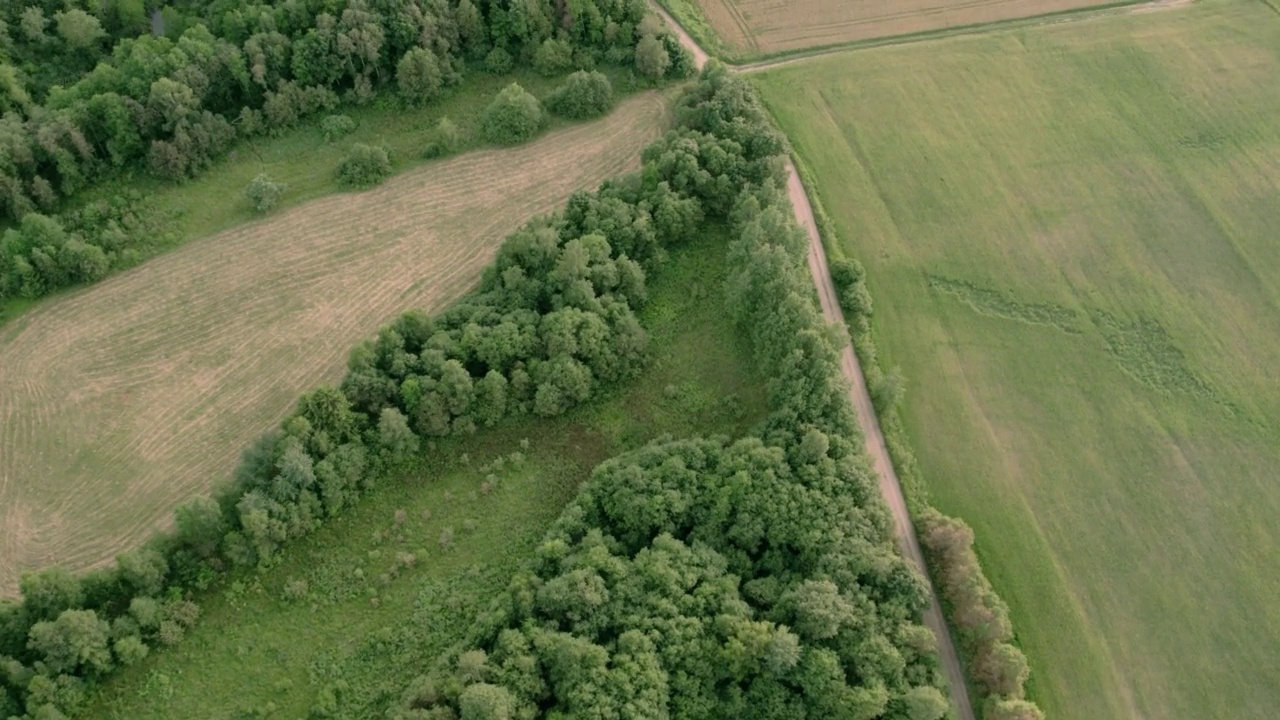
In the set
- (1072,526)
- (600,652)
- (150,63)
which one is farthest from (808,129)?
(150,63)

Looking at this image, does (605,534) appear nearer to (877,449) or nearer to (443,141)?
(877,449)

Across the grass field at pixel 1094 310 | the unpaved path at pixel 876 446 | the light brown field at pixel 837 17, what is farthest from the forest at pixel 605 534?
the light brown field at pixel 837 17

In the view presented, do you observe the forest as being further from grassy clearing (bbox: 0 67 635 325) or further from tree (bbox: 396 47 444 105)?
tree (bbox: 396 47 444 105)

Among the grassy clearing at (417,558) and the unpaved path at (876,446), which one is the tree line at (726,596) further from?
the grassy clearing at (417,558)

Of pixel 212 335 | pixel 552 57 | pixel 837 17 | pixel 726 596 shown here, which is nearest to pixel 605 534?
pixel 726 596

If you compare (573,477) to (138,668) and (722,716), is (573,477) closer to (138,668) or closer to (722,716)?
(722,716)

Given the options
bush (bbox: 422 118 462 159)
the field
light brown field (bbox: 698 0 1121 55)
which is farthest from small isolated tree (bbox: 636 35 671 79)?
bush (bbox: 422 118 462 159)
